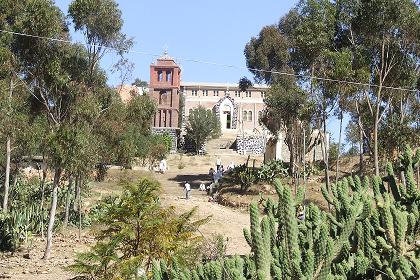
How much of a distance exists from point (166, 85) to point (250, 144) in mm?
11241

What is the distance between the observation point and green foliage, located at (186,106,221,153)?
55.7 m

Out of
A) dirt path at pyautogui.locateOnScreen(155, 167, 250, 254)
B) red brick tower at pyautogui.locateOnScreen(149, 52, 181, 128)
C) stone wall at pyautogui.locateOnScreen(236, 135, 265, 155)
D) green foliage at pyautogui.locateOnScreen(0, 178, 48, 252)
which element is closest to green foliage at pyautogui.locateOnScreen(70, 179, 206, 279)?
dirt path at pyautogui.locateOnScreen(155, 167, 250, 254)

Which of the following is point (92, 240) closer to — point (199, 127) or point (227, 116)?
point (199, 127)

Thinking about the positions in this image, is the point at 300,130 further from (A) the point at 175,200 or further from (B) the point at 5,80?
(B) the point at 5,80

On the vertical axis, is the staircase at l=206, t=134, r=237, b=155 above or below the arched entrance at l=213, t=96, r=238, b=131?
below

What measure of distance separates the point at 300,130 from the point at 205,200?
623 cm

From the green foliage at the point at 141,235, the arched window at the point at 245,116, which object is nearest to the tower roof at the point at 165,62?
the arched window at the point at 245,116

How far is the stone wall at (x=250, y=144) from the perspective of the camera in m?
58.0

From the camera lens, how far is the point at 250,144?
58.3m

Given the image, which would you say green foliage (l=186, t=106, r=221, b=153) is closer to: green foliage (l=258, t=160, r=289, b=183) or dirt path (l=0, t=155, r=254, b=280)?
dirt path (l=0, t=155, r=254, b=280)

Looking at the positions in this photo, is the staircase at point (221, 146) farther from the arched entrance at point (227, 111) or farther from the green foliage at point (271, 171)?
the green foliage at point (271, 171)

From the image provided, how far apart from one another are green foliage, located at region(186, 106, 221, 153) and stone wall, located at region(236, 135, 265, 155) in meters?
3.03

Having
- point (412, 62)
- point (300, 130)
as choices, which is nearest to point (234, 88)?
point (300, 130)

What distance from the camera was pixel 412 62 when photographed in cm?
2450
